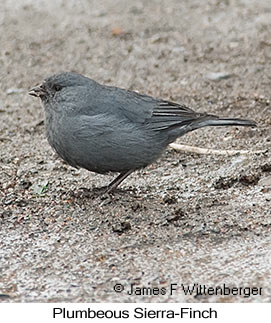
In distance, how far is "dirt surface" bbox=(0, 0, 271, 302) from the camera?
15.7 ft

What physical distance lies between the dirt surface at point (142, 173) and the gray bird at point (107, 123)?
37 cm

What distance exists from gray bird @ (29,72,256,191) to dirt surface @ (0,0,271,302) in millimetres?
368

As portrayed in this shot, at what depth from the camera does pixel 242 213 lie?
18.2ft

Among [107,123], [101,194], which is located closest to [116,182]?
[101,194]

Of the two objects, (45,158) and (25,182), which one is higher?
(45,158)

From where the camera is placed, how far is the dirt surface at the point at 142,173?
4.77 meters

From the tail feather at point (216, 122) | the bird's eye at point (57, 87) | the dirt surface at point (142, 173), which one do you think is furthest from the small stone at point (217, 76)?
the bird's eye at point (57, 87)

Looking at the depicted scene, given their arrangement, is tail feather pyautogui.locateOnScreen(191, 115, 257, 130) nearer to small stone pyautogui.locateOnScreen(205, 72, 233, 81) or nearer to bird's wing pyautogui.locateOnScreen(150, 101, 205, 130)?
bird's wing pyautogui.locateOnScreen(150, 101, 205, 130)

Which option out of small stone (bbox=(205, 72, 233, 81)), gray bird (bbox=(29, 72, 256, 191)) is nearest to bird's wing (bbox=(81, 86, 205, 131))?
gray bird (bbox=(29, 72, 256, 191))

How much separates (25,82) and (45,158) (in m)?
2.32

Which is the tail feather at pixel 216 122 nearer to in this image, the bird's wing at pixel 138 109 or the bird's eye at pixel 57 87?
the bird's wing at pixel 138 109
